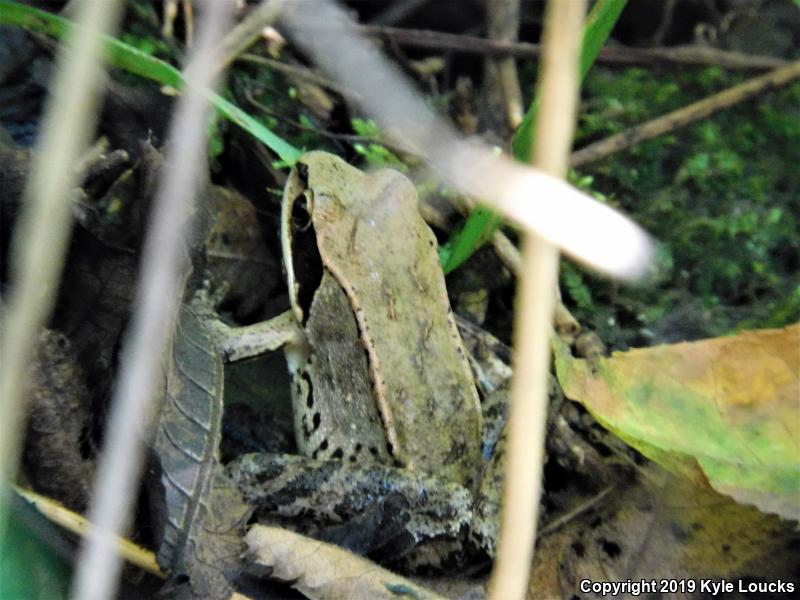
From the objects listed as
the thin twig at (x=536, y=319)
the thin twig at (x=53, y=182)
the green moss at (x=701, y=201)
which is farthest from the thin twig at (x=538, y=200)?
the green moss at (x=701, y=201)

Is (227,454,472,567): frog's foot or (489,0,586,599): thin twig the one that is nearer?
(489,0,586,599): thin twig

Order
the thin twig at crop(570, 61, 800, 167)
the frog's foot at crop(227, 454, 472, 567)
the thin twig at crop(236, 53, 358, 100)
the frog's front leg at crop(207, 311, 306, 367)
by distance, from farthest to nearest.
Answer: the thin twig at crop(570, 61, 800, 167)
the thin twig at crop(236, 53, 358, 100)
the frog's front leg at crop(207, 311, 306, 367)
the frog's foot at crop(227, 454, 472, 567)

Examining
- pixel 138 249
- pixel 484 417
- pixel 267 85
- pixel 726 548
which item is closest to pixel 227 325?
pixel 138 249

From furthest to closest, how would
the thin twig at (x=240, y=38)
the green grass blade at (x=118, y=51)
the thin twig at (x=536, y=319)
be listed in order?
the thin twig at (x=240, y=38), the green grass blade at (x=118, y=51), the thin twig at (x=536, y=319)

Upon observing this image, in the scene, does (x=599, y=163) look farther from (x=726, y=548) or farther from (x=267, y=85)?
(x=726, y=548)

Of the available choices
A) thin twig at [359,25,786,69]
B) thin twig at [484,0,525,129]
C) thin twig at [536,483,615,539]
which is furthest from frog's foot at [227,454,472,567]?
thin twig at [359,25,786,69]

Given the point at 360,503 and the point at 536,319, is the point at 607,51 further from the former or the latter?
the point at 536,319

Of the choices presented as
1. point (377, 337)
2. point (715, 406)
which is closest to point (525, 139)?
point (377, 337)

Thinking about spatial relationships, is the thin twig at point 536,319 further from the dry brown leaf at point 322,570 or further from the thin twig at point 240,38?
the thin twig at point 240,38

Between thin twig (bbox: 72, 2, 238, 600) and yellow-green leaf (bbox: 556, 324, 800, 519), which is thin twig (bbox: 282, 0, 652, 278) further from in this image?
yellow-green leaf (bbox: 556, 324, 800, 519)
